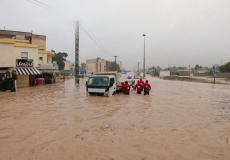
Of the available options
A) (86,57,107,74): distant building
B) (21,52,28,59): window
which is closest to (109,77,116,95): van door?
(21,52,28,59): window

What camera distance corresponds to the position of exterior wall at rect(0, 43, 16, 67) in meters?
34.1

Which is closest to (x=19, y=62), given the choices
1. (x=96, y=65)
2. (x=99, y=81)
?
(x=99, y=81)

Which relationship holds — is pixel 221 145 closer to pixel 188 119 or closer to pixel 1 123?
pixel 188 119

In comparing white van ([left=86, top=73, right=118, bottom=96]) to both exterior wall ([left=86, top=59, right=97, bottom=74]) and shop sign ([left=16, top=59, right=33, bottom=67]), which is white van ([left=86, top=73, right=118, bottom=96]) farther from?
exterior wall ([left=86, top=59, right=97, bottom=74])

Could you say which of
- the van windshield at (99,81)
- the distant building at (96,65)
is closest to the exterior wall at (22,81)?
the van windshield at (99,81)

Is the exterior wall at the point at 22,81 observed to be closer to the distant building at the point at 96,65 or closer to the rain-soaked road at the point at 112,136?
the rain-soaked road at the point at 112,136

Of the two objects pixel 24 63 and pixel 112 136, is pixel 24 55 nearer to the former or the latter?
pixel 24 63

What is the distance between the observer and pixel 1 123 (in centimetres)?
1364

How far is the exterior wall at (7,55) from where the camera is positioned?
112ft

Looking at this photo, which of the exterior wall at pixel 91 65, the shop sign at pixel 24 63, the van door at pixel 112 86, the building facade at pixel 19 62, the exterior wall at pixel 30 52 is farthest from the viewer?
the exterior wall at pixel 91 65

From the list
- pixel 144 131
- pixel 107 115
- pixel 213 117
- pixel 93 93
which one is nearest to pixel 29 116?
pixel 107 115

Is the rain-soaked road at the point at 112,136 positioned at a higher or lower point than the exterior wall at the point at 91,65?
lower

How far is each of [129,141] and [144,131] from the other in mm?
2062

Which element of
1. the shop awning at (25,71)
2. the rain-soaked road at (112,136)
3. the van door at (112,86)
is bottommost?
the rain-soaked road at (112,136)
